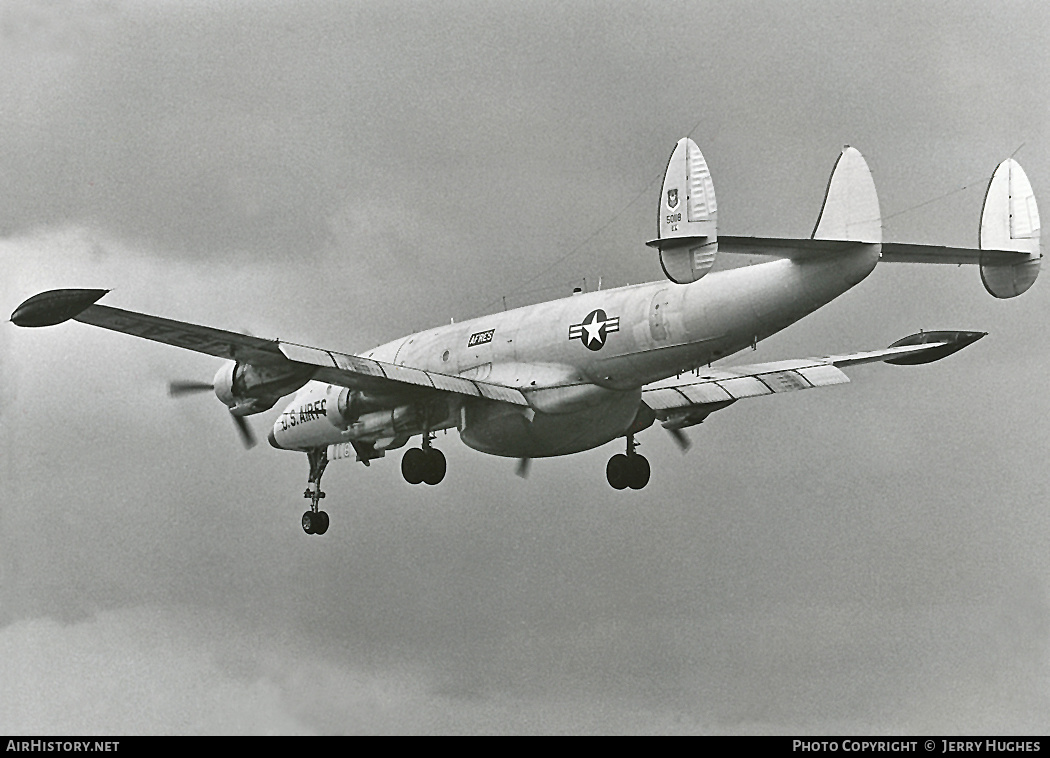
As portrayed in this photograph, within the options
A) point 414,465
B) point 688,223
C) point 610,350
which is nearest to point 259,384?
point 414,465

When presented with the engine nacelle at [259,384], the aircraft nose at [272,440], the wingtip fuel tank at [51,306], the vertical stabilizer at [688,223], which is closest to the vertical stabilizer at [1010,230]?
the vertical stabilizer at [688,223]

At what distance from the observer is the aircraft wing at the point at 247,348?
38906mm

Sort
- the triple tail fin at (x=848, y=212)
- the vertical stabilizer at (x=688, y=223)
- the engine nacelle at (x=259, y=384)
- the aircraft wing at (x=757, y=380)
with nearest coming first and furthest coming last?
the vertical stabilizer at (x=688, y=223) → the triple tail fin at (x=848, y=212) → the engine nacelle at (x=259, y=384) → the aircraft wing at (x=757, y=380)

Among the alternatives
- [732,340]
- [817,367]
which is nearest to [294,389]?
[732,340]

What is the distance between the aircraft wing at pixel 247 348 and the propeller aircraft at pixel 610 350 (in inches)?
1.9

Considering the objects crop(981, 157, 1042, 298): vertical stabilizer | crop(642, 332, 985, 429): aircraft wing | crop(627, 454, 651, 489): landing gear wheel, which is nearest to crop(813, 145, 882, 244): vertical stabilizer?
crop(981, 157, 1042, 298): vertical stabilizer

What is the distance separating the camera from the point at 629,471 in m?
49.5

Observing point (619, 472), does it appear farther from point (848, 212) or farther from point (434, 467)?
point (848, 212)

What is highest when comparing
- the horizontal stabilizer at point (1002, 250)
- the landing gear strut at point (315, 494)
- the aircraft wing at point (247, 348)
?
the horizontal stabilizer at point (1002, 250)

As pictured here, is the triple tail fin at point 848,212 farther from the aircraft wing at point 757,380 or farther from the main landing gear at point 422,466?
the main landing gear at point 422,466

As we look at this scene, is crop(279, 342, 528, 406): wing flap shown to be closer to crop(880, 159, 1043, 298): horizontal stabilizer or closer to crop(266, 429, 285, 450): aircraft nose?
crop(266, 429, 285, 450): aircraft nose

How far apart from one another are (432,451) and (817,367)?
10.9 metres

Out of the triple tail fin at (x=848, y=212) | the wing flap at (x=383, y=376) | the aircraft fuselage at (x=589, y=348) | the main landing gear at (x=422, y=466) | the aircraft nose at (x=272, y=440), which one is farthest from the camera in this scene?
the aircraft nose at (x=272, y=440)
